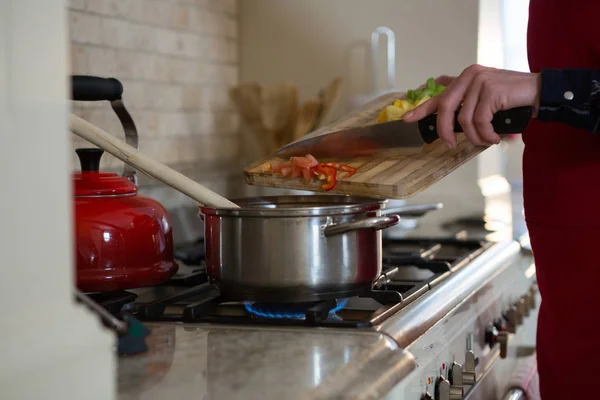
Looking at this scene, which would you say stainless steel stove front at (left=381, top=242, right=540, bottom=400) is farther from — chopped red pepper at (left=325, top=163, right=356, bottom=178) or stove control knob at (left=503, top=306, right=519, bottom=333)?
chopped red pepper at (left=325, top=163, right=356, bottom=178)

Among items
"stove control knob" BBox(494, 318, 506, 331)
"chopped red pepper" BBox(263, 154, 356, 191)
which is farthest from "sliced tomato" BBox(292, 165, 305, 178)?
"stove control knob" BBox(494, 318, 506, 331)

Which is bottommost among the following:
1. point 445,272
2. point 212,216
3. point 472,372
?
point 472,372

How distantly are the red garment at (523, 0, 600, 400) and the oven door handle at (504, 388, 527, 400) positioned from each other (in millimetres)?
98

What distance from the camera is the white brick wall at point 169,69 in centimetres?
164

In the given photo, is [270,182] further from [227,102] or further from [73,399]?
[227,102]

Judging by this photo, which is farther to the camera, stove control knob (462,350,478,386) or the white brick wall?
the white brick wall

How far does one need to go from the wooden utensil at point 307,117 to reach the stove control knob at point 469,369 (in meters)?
0.97

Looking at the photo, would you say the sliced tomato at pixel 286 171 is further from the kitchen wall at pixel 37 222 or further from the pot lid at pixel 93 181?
the kitchen wall at pixel 37 222

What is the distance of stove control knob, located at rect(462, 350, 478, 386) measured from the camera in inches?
43.1

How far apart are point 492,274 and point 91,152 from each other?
693 millimetres

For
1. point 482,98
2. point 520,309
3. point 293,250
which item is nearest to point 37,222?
point 293,250

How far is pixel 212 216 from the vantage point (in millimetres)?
1028

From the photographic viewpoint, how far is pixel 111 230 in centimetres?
103

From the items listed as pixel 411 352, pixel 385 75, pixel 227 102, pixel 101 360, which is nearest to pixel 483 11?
pixel 385 75
